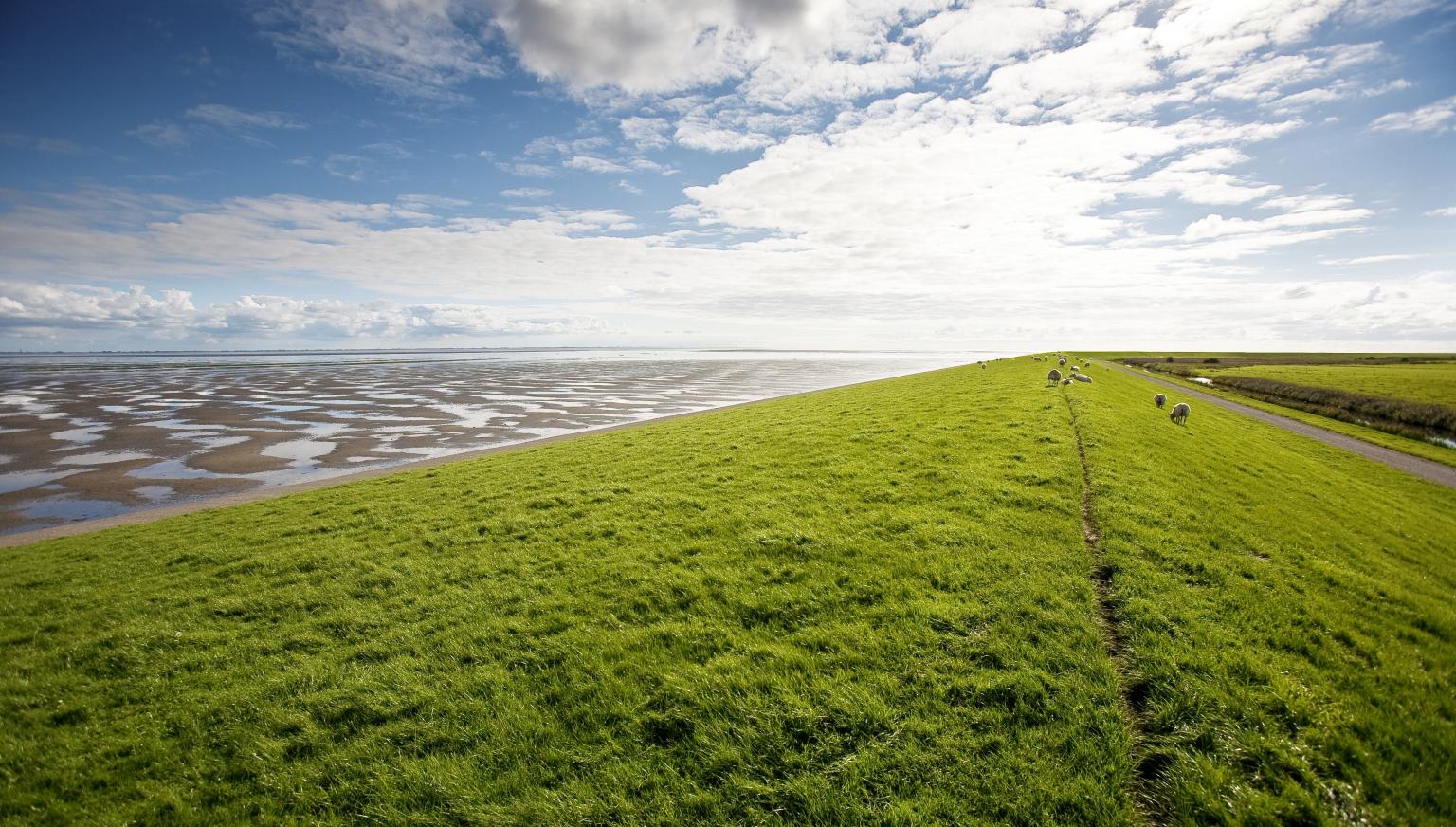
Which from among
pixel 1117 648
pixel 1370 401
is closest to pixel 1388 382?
pixel 1370 401

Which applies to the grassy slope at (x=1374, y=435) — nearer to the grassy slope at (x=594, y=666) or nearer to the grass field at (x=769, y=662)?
the grass field at (x=769, y=662)

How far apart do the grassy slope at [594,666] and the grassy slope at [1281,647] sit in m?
0.70

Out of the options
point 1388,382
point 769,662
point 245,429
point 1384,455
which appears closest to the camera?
point 769,662

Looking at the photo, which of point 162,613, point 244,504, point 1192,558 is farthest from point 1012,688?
point 244,504

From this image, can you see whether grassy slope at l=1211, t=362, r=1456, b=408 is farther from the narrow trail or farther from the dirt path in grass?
the narrow trail

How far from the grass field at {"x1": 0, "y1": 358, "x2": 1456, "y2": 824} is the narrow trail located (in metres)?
0.04

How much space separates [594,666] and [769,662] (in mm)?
2539

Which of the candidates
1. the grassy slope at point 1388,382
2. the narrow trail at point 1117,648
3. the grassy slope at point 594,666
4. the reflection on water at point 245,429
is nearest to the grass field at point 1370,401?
the grassy slope at point 1388,382

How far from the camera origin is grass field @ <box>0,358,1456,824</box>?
5.27m

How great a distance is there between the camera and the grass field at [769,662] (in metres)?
5.27

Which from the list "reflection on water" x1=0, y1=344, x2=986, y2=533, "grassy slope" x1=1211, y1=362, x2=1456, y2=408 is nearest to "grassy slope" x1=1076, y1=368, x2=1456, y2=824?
"reflection on water" x1=0, y1=344, x2=986, y2=533

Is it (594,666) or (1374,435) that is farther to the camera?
(1374,435)

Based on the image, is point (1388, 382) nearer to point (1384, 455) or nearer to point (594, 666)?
point (1384, 455)

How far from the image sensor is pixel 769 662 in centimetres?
707
